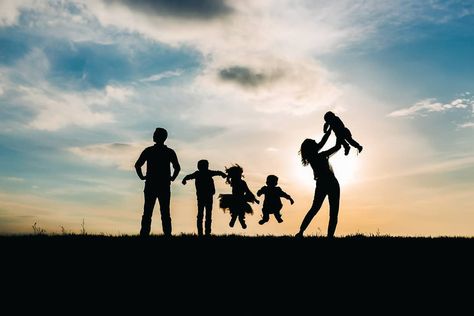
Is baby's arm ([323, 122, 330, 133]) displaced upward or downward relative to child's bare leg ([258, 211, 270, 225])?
upward

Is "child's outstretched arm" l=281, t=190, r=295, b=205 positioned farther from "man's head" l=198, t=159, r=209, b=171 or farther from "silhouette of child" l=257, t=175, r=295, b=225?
"man's head" l=198, t=159, r=209, b=171

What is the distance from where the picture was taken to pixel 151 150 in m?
12.7

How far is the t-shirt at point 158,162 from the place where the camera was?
12531 millimetres

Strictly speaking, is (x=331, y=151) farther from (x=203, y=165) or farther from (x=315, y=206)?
(x=203, y=165)

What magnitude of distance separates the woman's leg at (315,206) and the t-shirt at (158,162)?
3408 millimetres

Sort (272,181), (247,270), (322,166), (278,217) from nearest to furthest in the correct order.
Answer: (247,270) → (322,166) → (272,181) → (278,217)

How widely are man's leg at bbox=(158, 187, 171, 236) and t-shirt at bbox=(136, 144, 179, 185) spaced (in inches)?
9.3

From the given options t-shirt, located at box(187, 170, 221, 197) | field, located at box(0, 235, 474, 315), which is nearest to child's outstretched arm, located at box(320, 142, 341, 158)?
field, located at box(0, 235, 474, 315)

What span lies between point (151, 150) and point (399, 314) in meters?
7.80

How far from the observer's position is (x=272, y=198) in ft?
58.0

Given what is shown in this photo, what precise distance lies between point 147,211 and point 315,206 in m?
3.99

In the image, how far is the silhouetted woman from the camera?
12.2 meters

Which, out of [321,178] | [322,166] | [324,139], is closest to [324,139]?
[324,139]

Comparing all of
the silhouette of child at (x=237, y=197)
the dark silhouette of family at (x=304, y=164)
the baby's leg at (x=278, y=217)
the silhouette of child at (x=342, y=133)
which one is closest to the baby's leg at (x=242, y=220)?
the silhouette of child at (x=237, y=197)
